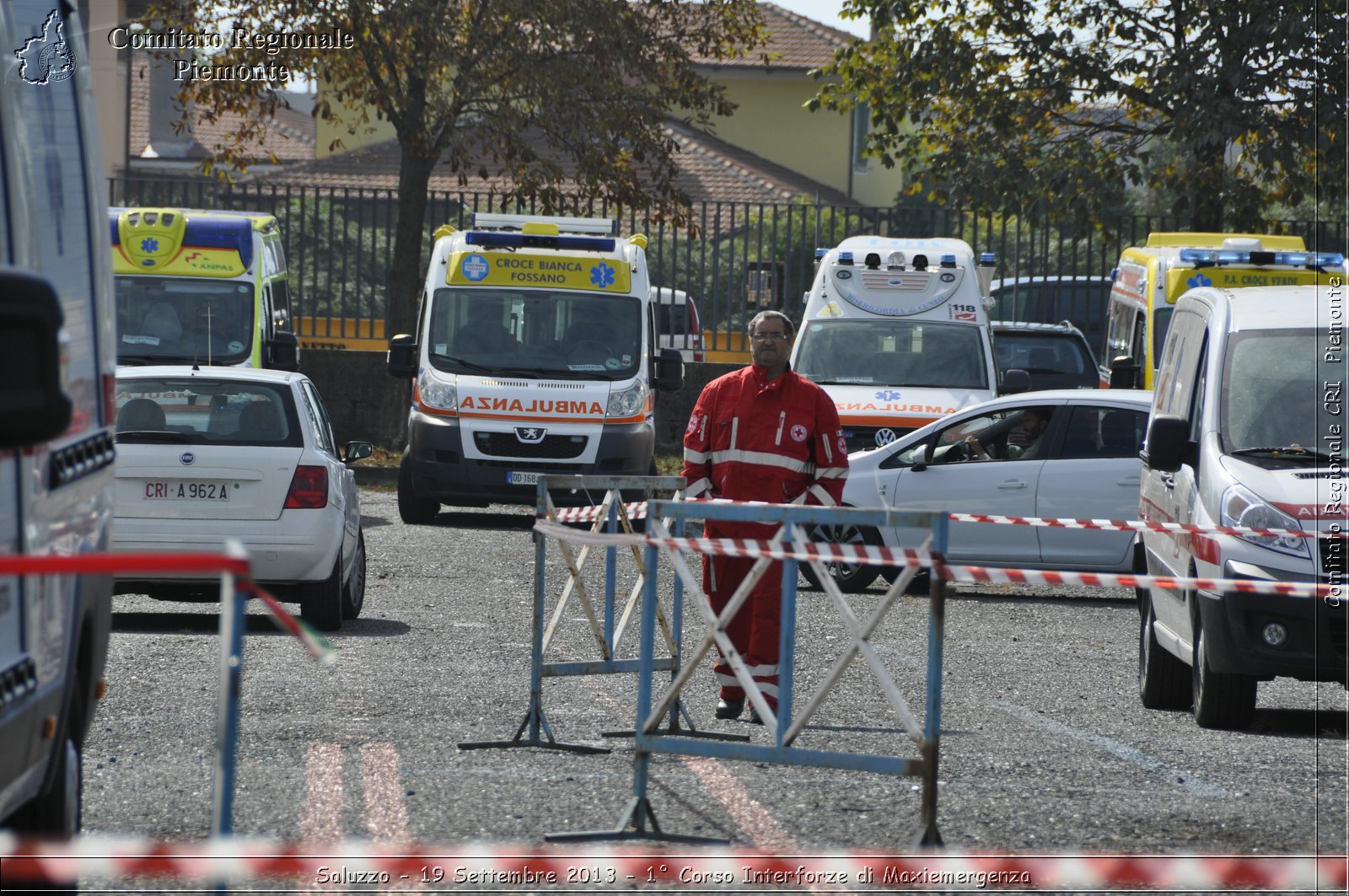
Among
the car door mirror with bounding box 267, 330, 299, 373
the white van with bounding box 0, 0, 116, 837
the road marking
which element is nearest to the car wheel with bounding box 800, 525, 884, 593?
the road marking

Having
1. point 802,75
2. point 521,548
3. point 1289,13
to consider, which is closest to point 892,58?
point 1289,13

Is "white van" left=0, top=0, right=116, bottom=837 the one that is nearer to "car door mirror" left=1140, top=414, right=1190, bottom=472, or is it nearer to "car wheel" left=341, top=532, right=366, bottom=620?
"car door mirror" left=1140, top=414, right=1190, bottom=472

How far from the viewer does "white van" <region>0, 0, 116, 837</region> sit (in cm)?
401

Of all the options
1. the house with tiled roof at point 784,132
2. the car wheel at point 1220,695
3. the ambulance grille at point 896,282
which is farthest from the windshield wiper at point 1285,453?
the house with tiled roof at point 784,132

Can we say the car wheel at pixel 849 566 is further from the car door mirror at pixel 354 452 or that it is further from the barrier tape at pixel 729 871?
the barrier tape at pixel 729 871

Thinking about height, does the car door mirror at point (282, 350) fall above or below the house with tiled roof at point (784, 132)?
below

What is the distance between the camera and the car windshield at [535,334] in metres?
17.8

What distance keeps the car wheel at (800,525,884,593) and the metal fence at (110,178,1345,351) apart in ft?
31.2

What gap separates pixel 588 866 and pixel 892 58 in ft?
70.2

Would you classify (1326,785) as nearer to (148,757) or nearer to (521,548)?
(148,757)

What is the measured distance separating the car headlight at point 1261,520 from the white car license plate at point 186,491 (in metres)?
5.44

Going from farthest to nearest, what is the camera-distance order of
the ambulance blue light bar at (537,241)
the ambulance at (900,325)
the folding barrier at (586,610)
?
the ambulance blue light bar at (537,241) < the ambulance at (900,325) < the folding barrier at (586,610)

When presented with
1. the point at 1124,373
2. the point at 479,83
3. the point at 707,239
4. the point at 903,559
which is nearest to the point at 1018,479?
the point at 1124,373

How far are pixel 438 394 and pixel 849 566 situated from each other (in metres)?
5.18
